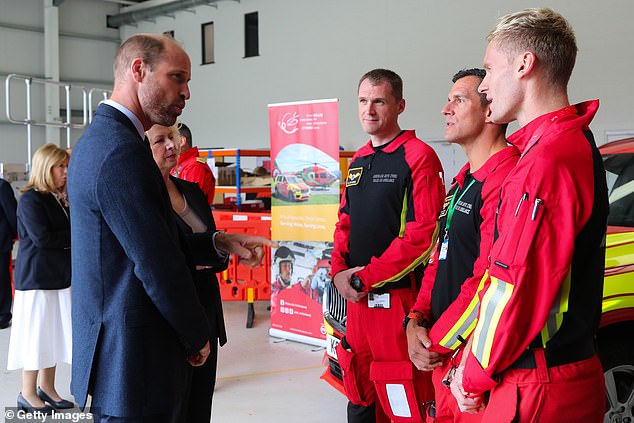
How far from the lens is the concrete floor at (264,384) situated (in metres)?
4.70

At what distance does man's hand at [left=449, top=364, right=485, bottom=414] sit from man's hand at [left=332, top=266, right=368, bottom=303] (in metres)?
1.46

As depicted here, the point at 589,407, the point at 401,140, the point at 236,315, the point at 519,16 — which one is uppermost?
the point at 519,16

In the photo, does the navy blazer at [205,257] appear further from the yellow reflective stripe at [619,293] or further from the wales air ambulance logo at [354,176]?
the yellow reflective stripe at [619,293]

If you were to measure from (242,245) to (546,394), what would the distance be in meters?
1.51

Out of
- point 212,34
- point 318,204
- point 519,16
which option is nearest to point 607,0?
point 318,204

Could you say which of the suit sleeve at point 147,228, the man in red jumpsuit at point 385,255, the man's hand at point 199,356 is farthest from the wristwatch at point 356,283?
the suit sleeve at point 147,228

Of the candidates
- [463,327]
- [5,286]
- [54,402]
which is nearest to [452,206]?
[463,327]

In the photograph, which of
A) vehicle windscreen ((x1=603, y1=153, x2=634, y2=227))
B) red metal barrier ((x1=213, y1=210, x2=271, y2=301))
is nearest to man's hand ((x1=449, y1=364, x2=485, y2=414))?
vehicle windscreen ((x1=603, y1=153, x2=634, y2=227))

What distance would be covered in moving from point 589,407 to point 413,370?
158cm

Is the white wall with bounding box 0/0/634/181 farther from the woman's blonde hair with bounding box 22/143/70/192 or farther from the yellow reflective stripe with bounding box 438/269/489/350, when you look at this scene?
the yellow reflective stripe with bounding box 438/269/489/350

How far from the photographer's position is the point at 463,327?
2.37 metres

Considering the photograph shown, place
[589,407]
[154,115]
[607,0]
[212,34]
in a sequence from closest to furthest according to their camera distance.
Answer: [589,407] → [154,115] → [607,0] → [212,34]

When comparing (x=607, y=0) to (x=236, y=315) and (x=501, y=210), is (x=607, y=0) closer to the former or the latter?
(x=236, y=315)

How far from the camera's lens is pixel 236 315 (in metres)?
7.98
